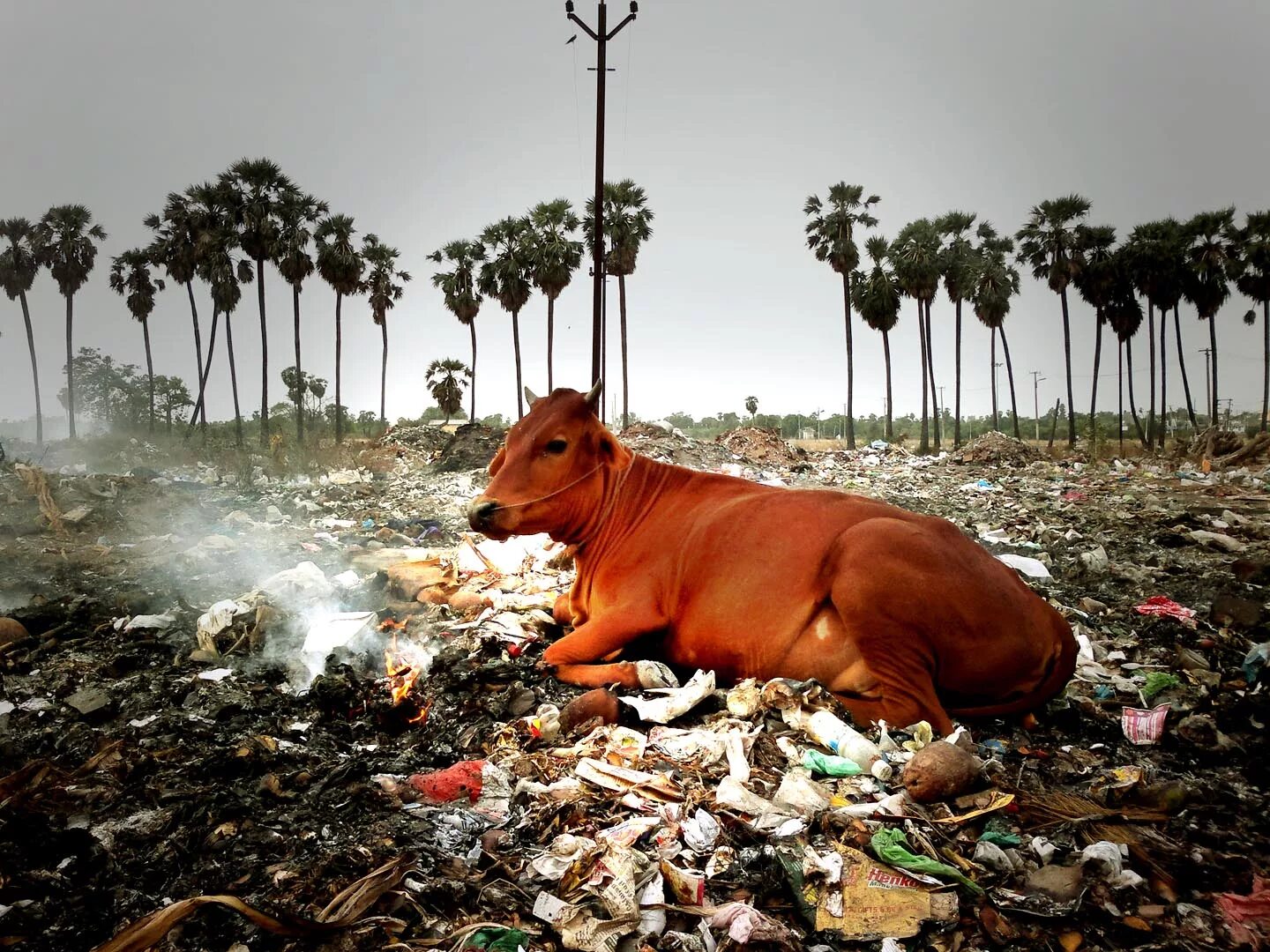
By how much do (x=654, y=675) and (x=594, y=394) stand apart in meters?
1.50

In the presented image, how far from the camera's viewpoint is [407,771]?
8.80ft

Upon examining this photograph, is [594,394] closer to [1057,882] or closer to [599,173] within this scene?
[1057,882]

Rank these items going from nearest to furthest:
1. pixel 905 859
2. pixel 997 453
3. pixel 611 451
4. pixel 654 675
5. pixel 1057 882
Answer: pixel 1057 882 → pixel 905 859 → pixel 654 675 → pixel 611 451 → pixel 997 453

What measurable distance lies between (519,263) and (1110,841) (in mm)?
31278

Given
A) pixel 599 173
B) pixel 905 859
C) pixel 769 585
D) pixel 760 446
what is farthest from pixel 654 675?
pixel 760 446

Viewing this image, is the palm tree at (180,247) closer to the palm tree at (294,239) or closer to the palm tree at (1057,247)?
the palm tree at (294,239)

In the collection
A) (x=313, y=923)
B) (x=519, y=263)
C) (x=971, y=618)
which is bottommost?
(x=313, y=923)

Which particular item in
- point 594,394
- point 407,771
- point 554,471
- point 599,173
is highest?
point 599,173

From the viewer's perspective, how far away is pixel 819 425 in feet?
241

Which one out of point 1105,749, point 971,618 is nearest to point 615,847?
point 971,618

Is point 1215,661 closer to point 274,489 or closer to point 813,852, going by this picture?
point 813,852

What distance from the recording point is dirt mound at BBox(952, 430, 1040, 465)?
20016 millimetres

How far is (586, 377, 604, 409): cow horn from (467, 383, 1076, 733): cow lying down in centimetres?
1

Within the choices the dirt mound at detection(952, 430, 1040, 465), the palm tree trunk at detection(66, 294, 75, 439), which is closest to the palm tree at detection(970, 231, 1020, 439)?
the dirt mound at detection(952, 430, 1040, 465)
